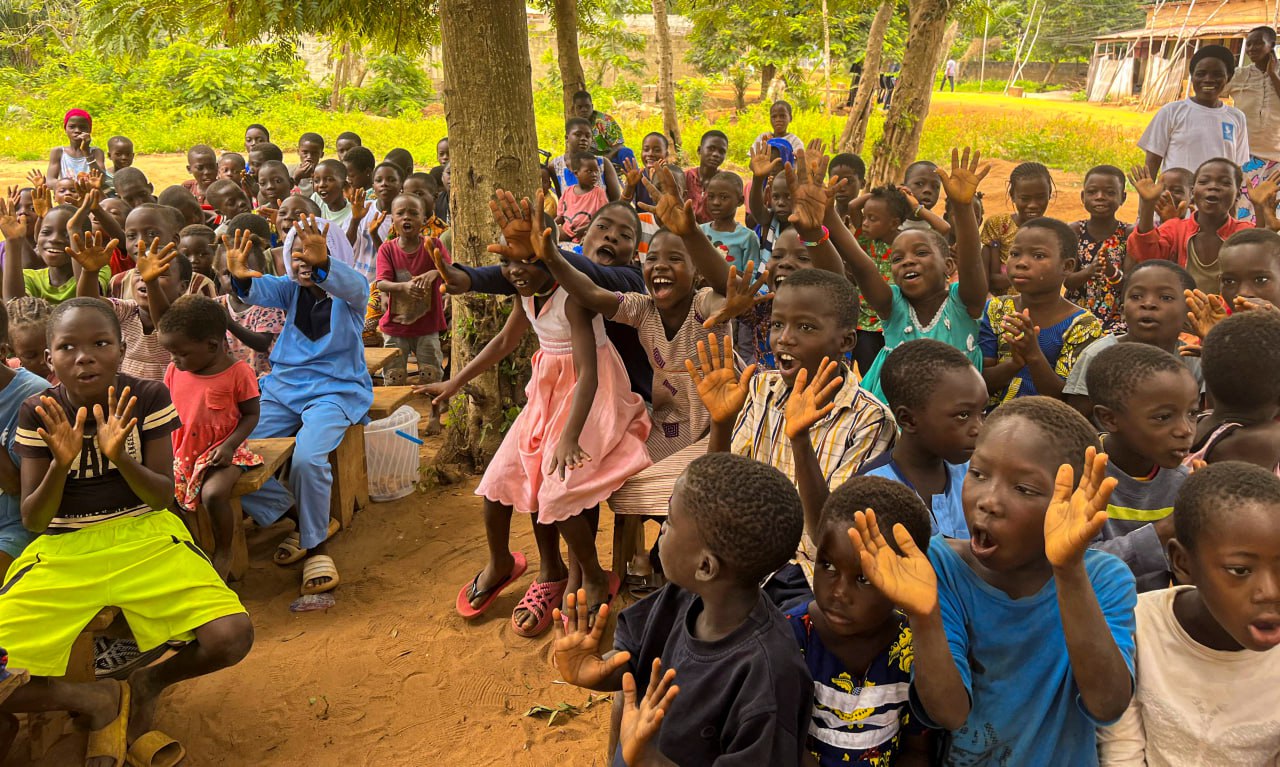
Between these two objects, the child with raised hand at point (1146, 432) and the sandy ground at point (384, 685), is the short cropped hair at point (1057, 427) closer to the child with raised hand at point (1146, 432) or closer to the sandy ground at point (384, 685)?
the child with raised hand at point (1146, 432)

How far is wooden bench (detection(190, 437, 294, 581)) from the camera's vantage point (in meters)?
3.99

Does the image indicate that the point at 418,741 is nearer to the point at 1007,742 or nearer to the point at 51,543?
the point at 51,543

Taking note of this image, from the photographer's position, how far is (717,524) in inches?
77.4

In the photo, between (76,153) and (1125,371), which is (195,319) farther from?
(76,153)

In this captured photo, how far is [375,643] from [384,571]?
0.67 meters

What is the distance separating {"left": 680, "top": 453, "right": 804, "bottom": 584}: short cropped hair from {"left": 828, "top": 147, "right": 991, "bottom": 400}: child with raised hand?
5.24ft

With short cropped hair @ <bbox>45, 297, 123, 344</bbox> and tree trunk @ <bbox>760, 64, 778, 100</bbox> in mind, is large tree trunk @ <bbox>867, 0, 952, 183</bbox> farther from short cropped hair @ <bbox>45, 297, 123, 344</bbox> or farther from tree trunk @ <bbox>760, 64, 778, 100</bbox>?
tree trunk @ <bbox>760, 64, 778, 100</bbox>

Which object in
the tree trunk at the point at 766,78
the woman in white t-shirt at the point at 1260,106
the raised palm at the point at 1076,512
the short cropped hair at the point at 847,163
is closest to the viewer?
the raised palm at the point at 1076,512

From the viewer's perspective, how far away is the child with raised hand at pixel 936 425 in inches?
97.7

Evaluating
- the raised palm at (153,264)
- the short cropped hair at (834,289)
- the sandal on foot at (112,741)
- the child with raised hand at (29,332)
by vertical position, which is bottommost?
the sandal on foot at (112,741)

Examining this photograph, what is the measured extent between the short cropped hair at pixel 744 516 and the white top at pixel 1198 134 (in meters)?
5.80

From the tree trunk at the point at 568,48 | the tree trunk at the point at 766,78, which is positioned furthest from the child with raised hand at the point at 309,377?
the tree trunk at the point at 766,78

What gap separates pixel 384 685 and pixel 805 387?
2.06m

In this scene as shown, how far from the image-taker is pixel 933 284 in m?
3.62
